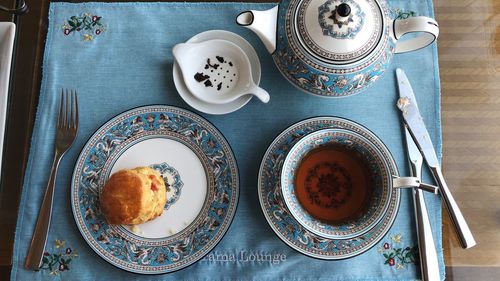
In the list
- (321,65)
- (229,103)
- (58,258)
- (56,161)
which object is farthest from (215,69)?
(58,258)

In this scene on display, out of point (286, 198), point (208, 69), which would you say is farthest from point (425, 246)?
point (208, 69)

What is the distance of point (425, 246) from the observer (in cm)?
68

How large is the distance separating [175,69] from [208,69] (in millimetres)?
58

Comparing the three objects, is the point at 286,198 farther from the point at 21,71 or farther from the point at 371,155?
the point at 21,71

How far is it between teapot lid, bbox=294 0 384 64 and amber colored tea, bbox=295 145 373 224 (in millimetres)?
166

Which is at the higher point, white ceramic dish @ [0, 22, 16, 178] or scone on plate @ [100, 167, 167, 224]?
white ceramic dish @ [0, 22, 16, 178]

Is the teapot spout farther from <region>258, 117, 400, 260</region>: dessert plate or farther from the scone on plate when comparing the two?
the scone on plate

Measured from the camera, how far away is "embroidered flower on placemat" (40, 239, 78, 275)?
2.23ft

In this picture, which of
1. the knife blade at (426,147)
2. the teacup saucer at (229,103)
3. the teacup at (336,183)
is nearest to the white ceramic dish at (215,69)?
the teacup saucer at (229,103)

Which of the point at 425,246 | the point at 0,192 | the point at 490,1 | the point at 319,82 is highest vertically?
the point at 490,1

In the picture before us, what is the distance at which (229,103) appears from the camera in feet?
2.33

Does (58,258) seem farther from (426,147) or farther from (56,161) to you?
(426,147)

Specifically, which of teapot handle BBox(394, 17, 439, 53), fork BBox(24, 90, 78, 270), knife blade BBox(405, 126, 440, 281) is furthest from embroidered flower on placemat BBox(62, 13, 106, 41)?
knife blade BBox(405, 126, 440, 281)

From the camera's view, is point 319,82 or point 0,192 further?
point 0,192
